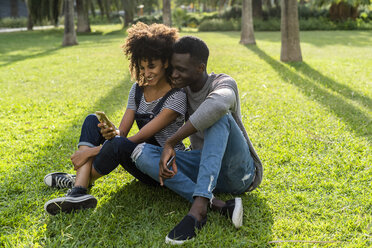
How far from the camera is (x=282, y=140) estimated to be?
4.11 m

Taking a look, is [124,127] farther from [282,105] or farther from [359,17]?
[359,17]

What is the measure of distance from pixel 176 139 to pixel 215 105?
1.27 feet

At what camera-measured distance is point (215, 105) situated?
2314 millimetres

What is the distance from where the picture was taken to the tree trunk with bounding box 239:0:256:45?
1416 centimetres

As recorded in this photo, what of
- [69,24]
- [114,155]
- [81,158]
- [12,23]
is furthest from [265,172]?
[12,23]

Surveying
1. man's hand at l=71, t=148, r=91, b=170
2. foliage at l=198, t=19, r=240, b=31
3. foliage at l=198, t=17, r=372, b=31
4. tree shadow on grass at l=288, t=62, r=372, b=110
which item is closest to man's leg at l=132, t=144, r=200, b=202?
man's hand at l=71, t=148, r=91, b=170

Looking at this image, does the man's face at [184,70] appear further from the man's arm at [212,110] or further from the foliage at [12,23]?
the foliage at [12,23]

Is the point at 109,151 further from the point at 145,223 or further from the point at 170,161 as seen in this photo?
the point at 145,223

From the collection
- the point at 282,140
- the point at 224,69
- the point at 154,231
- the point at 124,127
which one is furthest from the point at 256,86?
the point at 154,231

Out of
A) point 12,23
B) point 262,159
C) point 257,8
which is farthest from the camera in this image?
point 12,23

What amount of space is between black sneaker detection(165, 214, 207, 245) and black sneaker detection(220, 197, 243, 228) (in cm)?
24

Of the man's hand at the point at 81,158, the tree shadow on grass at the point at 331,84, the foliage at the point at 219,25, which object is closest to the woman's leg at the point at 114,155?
the man's hand at the point at 81,158

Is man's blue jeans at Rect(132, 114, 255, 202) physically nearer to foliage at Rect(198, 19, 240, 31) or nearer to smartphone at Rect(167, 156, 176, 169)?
smartphone at Rect(167, 156, 176, 169)

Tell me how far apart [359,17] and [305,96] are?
23476 mm
